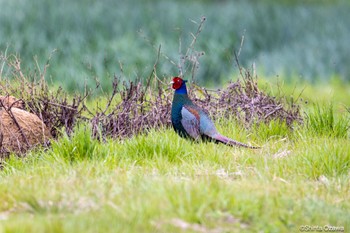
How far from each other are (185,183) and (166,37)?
12228 millimetres

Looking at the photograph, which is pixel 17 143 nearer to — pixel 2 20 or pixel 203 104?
pixel 203 104

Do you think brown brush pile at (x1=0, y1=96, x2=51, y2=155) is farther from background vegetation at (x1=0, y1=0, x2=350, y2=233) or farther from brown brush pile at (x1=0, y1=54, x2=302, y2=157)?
background vegetation at (x1=0, y1=0, x2=350, y2=233)

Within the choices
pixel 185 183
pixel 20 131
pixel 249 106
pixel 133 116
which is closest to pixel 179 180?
pixel 185 183

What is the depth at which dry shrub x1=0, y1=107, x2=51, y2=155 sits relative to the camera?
7.49 metres

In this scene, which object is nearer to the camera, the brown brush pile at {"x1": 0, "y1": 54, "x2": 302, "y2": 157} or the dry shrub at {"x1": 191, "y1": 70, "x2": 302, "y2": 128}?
the brown brush pile at {"x1": 0, "y1": 54, "x2": 302, "y2": 157}

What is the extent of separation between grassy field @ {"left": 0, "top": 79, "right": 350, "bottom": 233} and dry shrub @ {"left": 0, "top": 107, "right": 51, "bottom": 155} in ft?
0.72

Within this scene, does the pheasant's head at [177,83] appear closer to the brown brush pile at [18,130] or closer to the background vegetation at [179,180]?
the background vegetation at [179,180]

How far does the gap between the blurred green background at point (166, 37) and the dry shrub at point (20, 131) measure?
484 centimetres

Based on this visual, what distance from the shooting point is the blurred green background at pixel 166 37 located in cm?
1471

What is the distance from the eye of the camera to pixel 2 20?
16.8 m

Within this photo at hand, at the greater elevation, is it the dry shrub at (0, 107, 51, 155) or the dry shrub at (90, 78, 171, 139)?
the dry shrub at (90, 78, 171, 139)

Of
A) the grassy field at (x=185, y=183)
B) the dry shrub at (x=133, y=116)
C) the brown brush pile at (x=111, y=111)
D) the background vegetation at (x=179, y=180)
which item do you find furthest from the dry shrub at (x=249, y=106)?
the dry shrub at (x=133, y=116)

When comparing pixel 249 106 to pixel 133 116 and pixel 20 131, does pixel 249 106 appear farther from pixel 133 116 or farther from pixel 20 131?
pixel 20 131

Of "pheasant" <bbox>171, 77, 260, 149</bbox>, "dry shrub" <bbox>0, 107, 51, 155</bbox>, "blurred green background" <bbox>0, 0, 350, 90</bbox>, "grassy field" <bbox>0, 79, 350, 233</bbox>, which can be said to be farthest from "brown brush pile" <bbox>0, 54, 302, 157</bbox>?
"blurred green background" <bbox>0, 0, 350, 90</bbox>
